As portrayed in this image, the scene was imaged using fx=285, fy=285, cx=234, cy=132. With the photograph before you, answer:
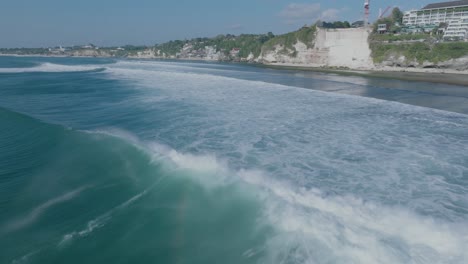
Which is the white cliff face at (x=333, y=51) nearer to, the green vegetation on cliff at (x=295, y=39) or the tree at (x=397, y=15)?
the green vegetation on cliff at (x=295, y=39)

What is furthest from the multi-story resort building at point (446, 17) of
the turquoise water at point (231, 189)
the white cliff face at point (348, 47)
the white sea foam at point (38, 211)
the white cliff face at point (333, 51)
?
the white sea foam at point (38, 211)

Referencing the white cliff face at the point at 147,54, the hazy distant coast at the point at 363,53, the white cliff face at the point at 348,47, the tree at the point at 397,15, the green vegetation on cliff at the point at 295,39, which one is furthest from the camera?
the white cliff face at the point at 147,54

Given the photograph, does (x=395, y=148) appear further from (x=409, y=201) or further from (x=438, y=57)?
(x=438, y=57)

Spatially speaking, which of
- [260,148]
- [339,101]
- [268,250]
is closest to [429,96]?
[339,101]

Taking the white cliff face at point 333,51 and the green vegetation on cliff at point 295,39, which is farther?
the green vegetation on cliff at point 295,39

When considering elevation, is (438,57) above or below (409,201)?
above

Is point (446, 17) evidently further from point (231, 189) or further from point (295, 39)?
point (231, 189)

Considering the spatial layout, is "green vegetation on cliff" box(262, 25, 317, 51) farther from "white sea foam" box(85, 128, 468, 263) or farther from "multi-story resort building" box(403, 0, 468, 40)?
"white sea foam" box(85, 128, 468, 263)
